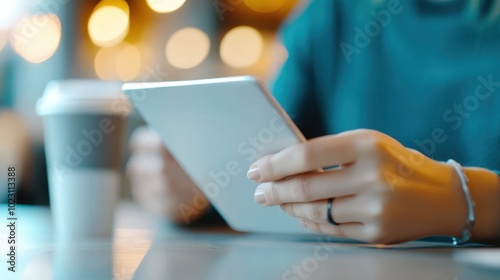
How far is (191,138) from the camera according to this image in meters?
0.75

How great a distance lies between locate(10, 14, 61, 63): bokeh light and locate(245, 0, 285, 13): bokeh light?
0.98 meters

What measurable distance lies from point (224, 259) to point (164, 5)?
2580 mm

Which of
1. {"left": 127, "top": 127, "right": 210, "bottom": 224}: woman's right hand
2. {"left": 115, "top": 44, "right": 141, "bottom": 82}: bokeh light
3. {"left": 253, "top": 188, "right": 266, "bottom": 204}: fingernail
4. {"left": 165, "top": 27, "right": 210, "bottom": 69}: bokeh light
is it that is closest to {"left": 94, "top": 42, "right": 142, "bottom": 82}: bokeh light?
{"left": 115, "top": 44, "right": 141, "bottom": 82}: bokeh light

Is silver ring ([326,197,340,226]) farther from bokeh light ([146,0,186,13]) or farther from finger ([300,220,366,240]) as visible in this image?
bokeh light ([146,0,186,13])

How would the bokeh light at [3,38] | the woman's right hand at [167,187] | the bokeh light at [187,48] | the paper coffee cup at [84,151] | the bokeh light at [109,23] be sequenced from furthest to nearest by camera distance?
the bokeh light at [187,48], the bokeh light at [109,23], the bokeh light at [3,38], the woman's right hand at [167,187], the paper coffee cup at [84,151]

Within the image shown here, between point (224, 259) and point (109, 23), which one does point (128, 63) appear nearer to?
point (109, 23)

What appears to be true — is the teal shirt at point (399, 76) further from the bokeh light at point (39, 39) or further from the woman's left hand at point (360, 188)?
the bokeh light at point (39, 39)

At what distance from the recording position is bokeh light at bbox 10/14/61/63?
8.30 feet

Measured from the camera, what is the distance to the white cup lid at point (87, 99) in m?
0.74

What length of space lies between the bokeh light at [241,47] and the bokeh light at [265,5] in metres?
0.10

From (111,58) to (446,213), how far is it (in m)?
2.54

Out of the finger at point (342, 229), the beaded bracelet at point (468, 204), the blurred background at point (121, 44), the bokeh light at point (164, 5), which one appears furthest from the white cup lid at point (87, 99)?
the bokeh light at point (164, 5)

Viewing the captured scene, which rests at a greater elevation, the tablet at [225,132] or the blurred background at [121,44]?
the tablet at [225,132]

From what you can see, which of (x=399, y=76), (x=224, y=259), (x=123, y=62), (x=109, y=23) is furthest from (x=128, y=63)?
(x=224, y=259)
